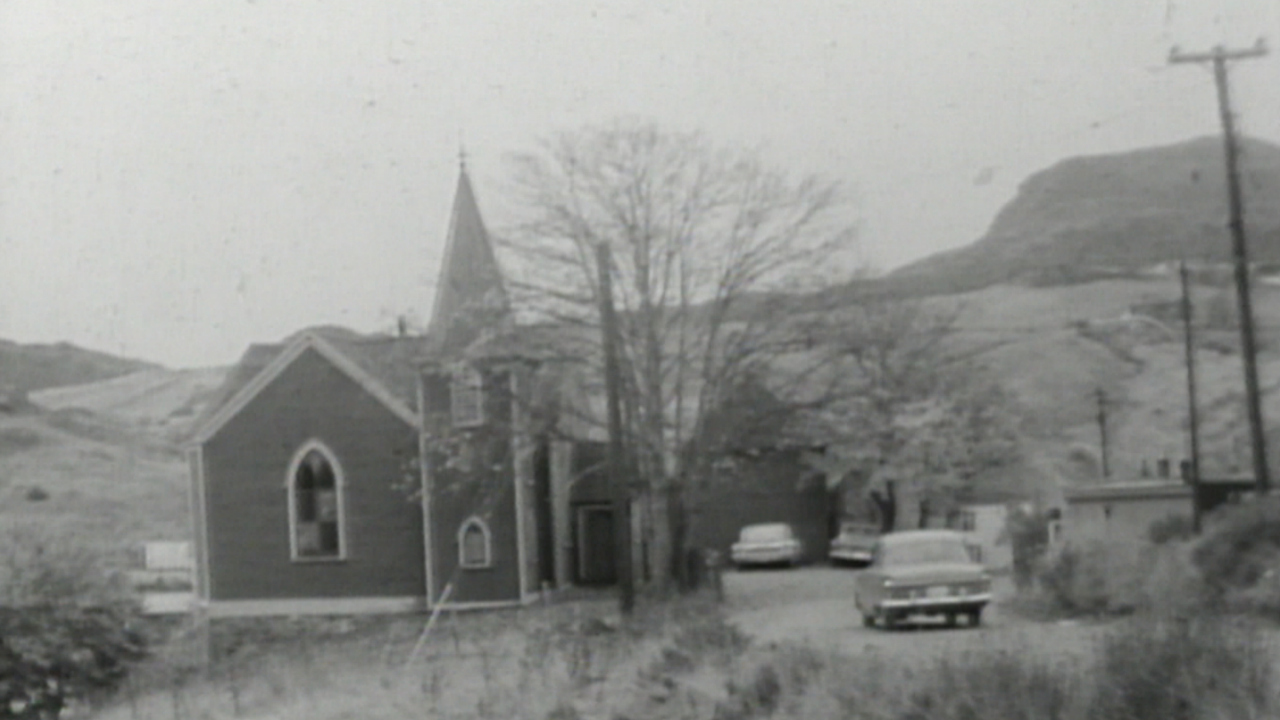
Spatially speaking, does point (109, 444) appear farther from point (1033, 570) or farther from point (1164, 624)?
point (1164, 624)

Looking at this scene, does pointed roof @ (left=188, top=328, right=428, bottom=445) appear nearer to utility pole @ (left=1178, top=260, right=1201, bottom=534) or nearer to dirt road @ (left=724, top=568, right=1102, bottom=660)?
dirt road @ (left=724, top=568, right=1102, bottom=660)

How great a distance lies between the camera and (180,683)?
105 feet

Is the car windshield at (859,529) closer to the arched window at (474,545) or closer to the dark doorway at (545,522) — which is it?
the dark doorway at (545,522)

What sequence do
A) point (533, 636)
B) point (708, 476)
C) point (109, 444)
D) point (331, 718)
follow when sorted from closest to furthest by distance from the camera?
1. point (331, 718)
2. point (533, 636)
3. point (708, 476)
4. point (109, 444)

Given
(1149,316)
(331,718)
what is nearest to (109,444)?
(1149,316)

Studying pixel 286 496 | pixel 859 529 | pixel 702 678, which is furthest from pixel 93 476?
pixel 702 678

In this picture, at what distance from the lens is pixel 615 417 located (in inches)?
1433

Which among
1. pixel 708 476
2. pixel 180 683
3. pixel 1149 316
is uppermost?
pixel 1149 316

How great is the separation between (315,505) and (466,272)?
1087 cm

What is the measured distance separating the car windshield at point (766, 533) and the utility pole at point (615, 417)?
62.5 ft

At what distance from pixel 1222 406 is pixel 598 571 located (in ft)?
60.1

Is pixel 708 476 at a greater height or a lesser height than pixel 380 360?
lesser

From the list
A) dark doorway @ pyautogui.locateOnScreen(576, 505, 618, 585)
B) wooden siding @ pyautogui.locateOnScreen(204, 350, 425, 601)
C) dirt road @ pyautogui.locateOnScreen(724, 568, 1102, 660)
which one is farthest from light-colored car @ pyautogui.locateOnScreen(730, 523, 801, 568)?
wooden siding @ pyautogui.locateOnScreen(204, 350, 425, 601)

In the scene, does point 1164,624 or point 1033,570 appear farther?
point 1033,570
